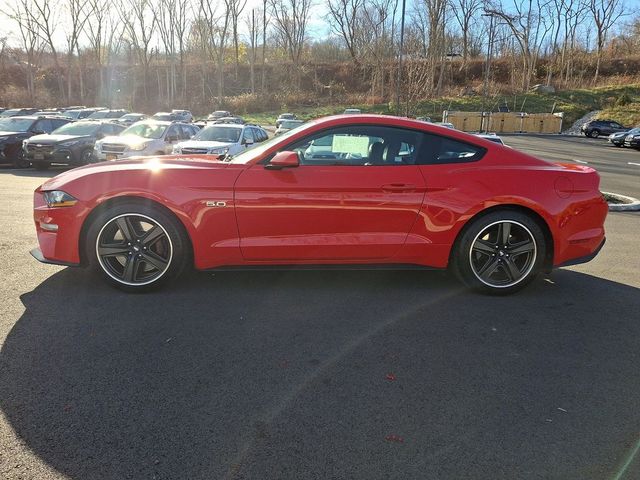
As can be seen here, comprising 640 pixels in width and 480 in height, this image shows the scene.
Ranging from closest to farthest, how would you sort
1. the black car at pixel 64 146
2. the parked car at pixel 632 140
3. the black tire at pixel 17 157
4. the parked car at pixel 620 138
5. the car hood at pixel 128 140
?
the car hood at pixel 128 140 → the black car at pixel 64 146 → the black tire at pixel 17 157 → the parked car at pixel 632 140 → the parked car at pixel 620 138

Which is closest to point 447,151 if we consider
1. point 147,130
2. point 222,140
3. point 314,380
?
point 314,380

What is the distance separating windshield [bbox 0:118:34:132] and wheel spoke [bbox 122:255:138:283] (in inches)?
596

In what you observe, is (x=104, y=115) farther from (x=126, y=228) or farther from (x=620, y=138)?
(x=620, y=138)

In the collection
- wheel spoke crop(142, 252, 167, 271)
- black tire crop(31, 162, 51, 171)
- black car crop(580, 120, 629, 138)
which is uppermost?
black car crop(580, 120, 629, 138)

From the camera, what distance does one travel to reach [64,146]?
1442cm

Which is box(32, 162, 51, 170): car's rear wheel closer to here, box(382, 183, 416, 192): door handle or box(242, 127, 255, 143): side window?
box(242, 127, 255, 143): side window

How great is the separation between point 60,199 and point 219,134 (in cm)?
1067

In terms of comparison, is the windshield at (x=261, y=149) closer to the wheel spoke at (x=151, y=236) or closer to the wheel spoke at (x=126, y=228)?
the wheel spoke at (x=151, y=236)

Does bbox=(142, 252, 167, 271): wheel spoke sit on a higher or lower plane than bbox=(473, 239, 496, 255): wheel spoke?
lower

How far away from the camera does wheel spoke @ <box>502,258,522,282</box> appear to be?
4449mm

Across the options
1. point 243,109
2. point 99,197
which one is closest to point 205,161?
point 99,197

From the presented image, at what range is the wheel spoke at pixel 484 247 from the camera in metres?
4.46

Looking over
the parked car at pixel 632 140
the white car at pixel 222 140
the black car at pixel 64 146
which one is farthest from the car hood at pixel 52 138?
the parked car at pixel 632 140

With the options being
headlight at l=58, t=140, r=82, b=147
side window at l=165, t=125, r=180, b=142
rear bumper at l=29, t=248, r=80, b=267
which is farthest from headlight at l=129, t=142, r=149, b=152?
rear bumper at l=29, t=248, r=80, b=267
